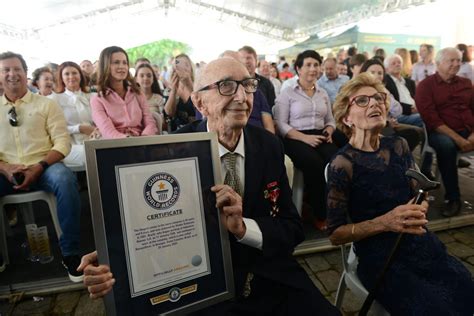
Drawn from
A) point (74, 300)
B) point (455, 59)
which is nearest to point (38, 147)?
point (74, 300)

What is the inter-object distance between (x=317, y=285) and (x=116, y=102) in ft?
7.88

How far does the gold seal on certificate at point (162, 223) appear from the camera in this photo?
34.0 inches

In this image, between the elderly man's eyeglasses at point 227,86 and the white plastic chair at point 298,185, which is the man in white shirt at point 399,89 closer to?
the white plastic chair at point 298,185

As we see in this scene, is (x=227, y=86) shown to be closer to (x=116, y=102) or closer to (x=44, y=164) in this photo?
(x=44, y=164)

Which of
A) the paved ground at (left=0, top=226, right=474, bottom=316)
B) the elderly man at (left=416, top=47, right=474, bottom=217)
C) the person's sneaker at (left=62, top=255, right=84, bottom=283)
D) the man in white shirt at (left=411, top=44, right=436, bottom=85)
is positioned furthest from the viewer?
the man in white shirt at (left=411, top=44, right=436, bottom=85)

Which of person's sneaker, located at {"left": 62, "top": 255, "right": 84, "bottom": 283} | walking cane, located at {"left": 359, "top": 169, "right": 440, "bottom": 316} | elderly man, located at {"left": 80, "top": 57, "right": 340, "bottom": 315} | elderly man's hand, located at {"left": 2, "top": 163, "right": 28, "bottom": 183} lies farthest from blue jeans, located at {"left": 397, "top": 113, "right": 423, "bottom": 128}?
elderly man's hand, located at {"left": 2, "top": 163, "right": 28, "bottom": 183}

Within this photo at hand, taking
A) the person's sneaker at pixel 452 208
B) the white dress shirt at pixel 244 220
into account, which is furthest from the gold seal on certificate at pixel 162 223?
the person's sneaker at pixel 452 208

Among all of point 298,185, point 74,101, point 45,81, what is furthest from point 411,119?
point 45,81

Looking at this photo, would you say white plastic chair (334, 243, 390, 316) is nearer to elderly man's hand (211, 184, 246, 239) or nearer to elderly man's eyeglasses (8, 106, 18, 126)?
elderly man's hand (211, 184, 246, 239)

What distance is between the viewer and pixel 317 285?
2.21m

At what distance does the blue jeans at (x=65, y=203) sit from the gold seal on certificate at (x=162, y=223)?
67.7 inches

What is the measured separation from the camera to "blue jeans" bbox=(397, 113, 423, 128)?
432 cm

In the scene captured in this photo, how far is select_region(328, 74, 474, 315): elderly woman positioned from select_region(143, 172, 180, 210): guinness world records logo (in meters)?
0.90

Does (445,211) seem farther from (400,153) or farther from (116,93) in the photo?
(116,93)
